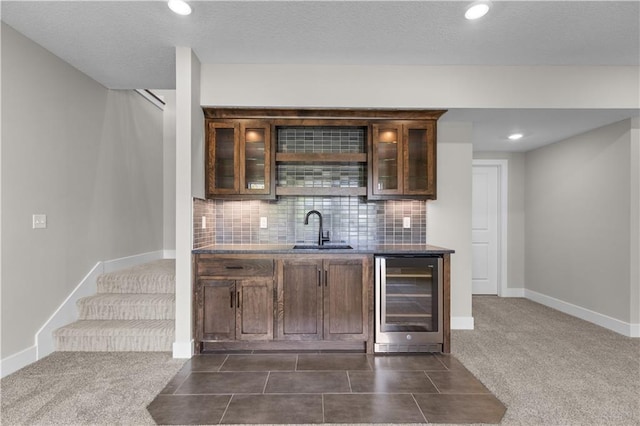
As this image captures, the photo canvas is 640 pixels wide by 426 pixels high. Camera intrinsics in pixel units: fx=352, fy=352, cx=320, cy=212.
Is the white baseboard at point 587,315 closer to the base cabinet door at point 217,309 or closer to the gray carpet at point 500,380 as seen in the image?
the gray carpet at point 500,380

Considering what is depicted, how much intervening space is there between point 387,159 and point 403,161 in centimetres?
15

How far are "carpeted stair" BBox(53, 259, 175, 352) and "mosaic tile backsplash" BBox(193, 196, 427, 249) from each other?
80cm

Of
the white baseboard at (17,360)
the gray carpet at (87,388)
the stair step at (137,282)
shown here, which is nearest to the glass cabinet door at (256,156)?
the stair step at (137,282)

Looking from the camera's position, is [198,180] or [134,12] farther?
[198,180]

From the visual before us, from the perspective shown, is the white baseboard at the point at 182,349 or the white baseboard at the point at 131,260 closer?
the white baseboard at the point at 182,349

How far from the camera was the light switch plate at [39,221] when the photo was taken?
9.30 ft

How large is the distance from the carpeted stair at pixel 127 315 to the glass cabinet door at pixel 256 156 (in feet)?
4.32

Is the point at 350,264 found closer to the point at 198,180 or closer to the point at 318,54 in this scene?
the point at 198,180

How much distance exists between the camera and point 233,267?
3.07 metres

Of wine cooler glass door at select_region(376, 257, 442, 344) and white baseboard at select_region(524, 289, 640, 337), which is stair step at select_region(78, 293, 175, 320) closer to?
wine cooler glass door at select_region(376, 257, 442, 344)

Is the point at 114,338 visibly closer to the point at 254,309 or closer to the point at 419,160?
the point at 254,309

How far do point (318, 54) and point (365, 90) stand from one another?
55 cm

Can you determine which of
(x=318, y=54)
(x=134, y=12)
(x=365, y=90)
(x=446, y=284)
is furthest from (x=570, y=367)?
(x=134, y=12)

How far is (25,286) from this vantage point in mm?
2766
